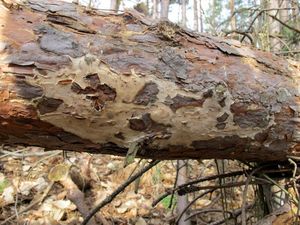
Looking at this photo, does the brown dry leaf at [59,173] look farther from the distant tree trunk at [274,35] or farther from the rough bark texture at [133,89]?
the rough bark texture at [133,89]

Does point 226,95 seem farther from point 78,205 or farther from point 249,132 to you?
point 78,205

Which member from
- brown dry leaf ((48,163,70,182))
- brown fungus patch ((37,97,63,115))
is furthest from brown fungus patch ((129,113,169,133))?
brown dry leaf ((48,163,70,182))

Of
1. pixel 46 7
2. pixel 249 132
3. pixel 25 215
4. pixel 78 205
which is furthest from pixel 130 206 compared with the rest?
pixel 46 7

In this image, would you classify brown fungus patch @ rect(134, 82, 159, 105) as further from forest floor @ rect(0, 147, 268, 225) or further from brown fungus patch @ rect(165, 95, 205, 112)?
forest floor @ rect(0, 147, 268, 225)

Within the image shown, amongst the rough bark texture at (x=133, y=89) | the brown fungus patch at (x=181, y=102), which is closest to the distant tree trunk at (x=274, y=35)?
the rough bark texture at (x=133, y=89)

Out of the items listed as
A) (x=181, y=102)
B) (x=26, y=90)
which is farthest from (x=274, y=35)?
(x=26, y=90)

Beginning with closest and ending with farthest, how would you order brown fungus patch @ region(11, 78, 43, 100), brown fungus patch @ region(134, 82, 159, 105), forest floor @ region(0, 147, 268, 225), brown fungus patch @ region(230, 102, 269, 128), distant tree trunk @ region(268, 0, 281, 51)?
brown fungus patch @ region(11, 78, 43, 100) < brown fungus patch @ region(134, 82, 159, 105) < brown fungus patch @ region(230, 102, 269, 128) < forest floor @ region(0, 147, 268, 225) < distant tree trunk @ region(268, 0, 281, 51)
